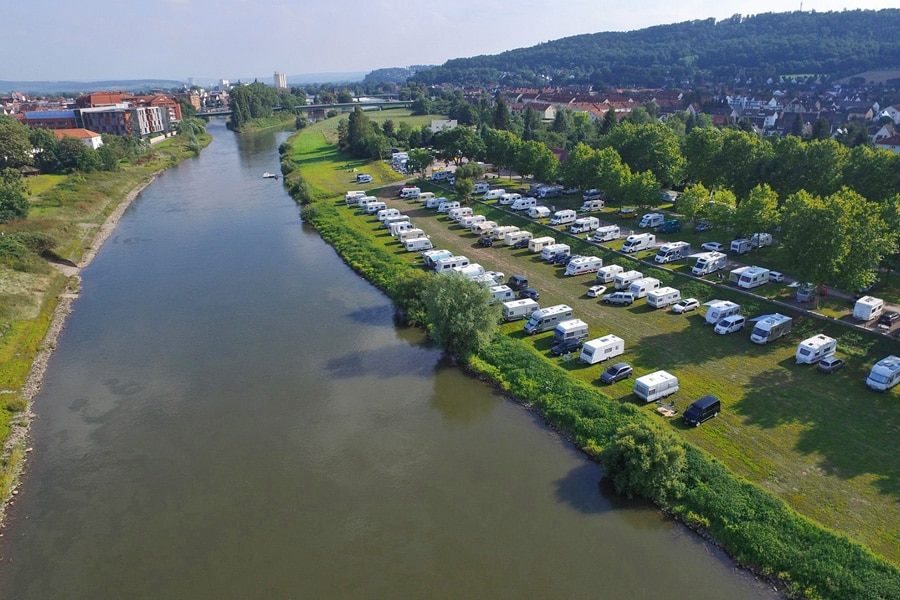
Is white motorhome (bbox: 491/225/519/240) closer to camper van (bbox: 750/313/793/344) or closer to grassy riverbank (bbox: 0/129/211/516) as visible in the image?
camper van (bbox: 750/313/793/344)

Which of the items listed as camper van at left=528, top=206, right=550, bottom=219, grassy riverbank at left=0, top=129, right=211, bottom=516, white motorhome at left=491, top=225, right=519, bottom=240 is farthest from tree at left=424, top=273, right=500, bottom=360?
camper van at left=528, top=206, right=550, bottom=219

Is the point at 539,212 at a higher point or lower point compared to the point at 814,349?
higher

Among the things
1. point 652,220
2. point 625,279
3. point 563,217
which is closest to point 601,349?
point 625,279

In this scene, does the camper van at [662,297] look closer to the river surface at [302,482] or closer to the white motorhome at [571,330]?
the white motorhome at [571,330]

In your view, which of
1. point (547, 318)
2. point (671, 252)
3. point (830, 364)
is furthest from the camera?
point (671, 252)

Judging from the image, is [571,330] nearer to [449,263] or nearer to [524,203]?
[449,263]

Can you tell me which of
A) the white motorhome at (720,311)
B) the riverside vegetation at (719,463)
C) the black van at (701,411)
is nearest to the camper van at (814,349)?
the riverside vegetation at (719,463)

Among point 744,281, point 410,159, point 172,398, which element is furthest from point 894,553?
point 410,159
